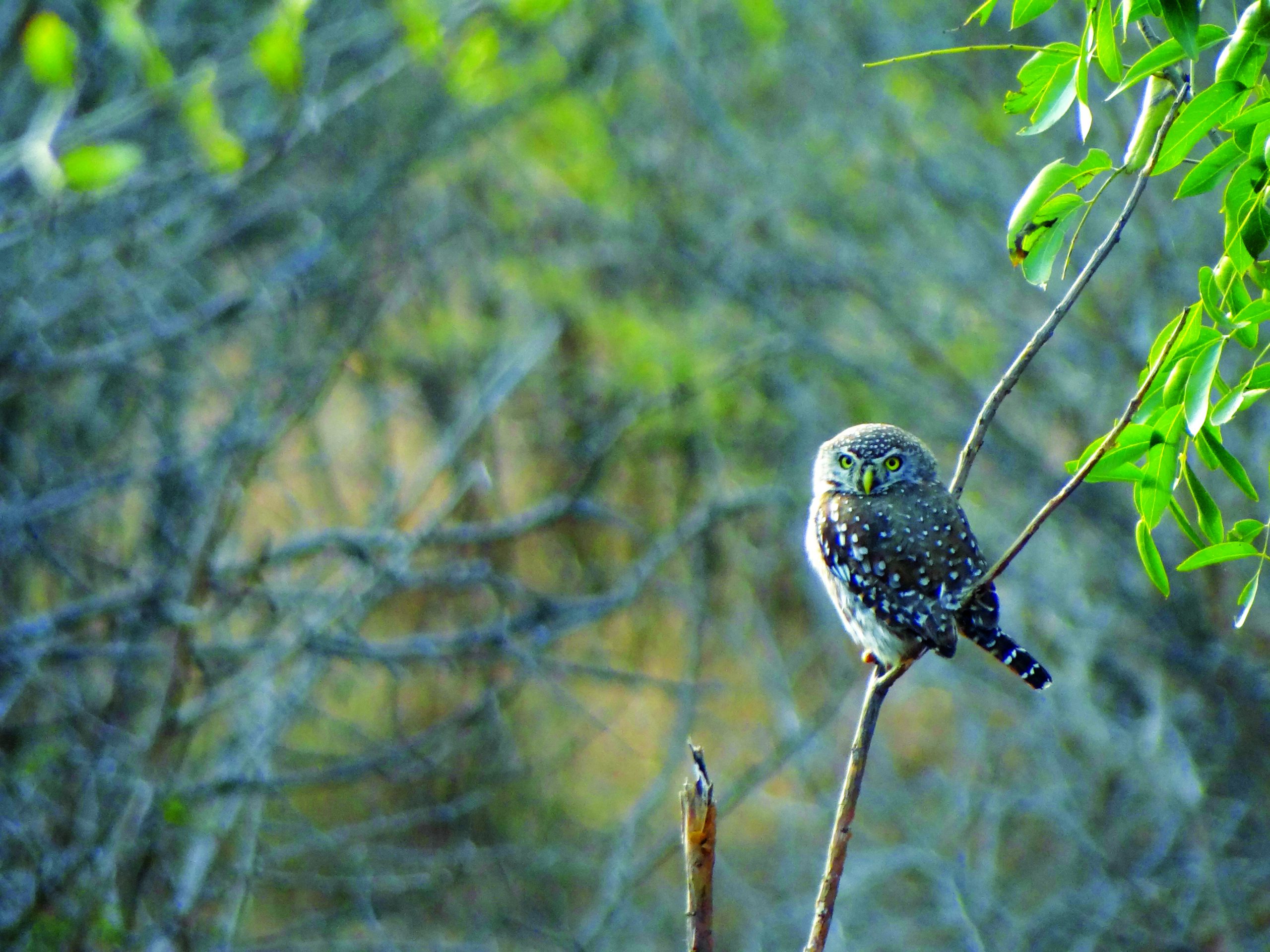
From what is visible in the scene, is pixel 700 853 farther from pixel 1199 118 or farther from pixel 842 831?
pixel 1199 118

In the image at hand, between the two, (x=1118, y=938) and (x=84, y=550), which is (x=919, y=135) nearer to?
(x=1118, y=938)

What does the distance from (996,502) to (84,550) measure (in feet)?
17.0

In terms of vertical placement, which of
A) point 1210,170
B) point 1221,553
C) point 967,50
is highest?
point 967,50

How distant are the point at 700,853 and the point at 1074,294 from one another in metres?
1.16

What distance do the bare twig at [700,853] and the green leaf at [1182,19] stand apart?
1.34 meters

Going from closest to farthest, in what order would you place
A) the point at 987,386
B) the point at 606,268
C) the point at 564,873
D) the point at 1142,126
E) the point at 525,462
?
the point at 1142,126
the point at 987,386
the point at 564,873
the point at 606,268
the point at 525,462

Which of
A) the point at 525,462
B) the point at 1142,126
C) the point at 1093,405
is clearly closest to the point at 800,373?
the point at 1093,405

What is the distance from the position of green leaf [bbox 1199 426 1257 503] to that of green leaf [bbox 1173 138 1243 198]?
1.33ft

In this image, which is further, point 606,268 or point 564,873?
point 606,268

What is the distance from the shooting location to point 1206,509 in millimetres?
2232

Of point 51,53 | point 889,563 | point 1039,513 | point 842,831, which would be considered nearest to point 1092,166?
point 1039,513

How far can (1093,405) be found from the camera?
268 inches

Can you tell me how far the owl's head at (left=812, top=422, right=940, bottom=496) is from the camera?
15.2 ft

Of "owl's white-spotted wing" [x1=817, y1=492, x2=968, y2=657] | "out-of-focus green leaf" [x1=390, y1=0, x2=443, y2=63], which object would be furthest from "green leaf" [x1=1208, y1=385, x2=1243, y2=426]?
"out-of-focus green leaf" [x1=390, y1=0, x2=443, y2=63]
